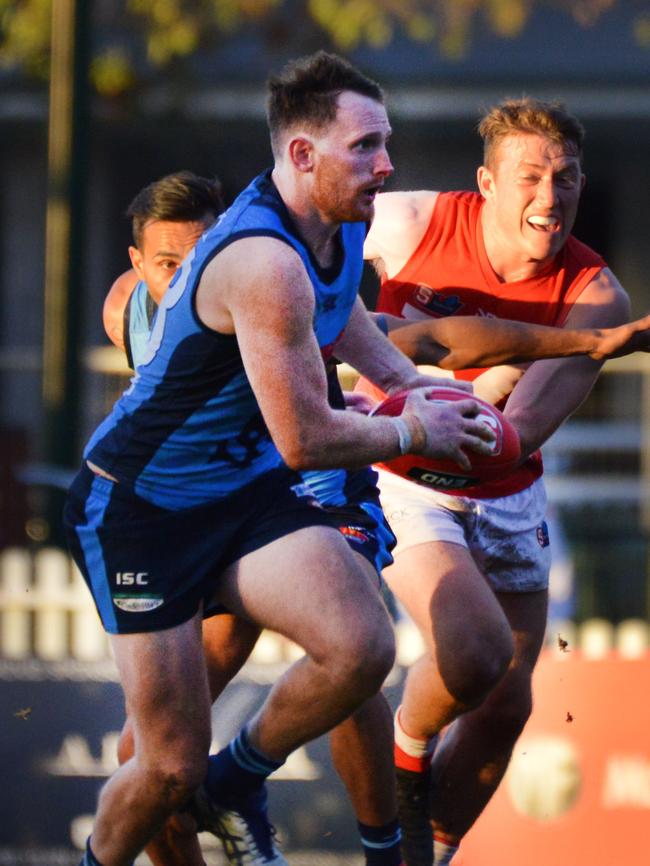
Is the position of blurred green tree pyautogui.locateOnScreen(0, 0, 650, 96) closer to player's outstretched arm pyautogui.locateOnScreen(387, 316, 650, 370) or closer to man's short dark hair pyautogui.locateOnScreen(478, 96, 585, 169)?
man's short dark hair pyautogui.locateOnScreen(478, 96, 585, 169)

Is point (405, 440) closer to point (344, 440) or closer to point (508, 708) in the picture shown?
point (344, 440)

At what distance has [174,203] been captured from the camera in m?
4.99

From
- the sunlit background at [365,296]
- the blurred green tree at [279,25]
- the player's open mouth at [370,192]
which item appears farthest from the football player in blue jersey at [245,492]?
the blurred green tree at [279,25]

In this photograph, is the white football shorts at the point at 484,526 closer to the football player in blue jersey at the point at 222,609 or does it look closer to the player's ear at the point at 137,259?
the football player in blue jersey at the point at 222,609

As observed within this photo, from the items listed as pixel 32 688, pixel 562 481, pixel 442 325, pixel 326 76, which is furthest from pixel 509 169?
pixel 562 481

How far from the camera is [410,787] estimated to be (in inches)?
202

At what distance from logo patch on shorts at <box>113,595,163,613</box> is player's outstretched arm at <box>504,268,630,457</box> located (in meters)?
1.29

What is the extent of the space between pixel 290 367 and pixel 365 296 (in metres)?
8.35

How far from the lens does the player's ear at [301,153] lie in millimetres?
3992

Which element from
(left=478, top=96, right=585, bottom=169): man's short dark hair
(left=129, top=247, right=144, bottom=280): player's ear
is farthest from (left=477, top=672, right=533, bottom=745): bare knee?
(left=129, top=247, right=144, bottom=280): player's ear

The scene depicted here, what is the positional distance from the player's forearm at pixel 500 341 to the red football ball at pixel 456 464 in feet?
0.87

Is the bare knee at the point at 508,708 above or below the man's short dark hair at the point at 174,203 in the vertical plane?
below

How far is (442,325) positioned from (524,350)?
270 millimetres

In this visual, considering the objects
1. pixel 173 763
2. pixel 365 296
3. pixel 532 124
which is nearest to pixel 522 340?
pixel 532 124
